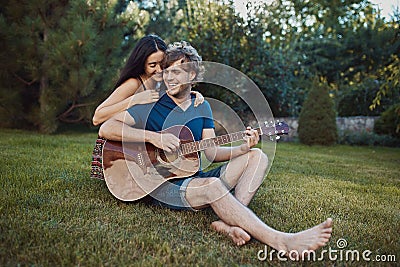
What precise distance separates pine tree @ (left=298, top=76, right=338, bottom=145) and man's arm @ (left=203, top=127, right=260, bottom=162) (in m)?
5.48

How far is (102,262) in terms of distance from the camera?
1.49 metres

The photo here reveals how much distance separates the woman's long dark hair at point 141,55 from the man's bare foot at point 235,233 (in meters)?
1.26

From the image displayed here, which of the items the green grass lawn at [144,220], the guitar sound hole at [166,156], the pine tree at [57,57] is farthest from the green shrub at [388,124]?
the guitar sound hole at [166,156]

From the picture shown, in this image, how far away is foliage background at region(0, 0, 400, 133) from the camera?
607 cm

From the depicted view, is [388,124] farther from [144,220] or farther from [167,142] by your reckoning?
[144,220]

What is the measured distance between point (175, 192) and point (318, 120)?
5.89 meters

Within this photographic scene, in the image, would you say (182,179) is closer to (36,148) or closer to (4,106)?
(36,148)

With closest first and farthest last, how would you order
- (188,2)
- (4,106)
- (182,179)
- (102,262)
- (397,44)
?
(102,262)
(182,179)
(4,106)
(188,2)
(397,44)

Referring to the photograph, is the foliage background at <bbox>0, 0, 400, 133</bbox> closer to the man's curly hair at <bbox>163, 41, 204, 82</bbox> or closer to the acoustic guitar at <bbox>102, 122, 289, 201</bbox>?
the man's curly hair at <bbox>163, 41, 204, 82</bbox>

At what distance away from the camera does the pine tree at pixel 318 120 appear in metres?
7.39

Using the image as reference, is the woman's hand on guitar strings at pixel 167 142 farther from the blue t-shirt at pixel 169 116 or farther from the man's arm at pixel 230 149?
the man's arm at pixel 230 149

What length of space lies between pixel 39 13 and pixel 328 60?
9.17 meters

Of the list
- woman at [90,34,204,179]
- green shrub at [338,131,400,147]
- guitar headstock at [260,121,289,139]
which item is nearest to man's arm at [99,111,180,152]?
woman at [90,34,204,179]

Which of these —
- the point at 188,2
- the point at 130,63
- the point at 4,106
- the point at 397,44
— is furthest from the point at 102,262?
the point at 397,44
